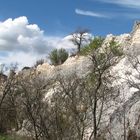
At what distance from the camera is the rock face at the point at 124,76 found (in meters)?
37.8

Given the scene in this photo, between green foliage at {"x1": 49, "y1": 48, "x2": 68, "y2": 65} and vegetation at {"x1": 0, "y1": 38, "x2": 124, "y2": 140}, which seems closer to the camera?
vegetation at {"x1": 0, "y1": 38, "x2": 124, "y2": 140}

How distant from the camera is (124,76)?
60.1 meters

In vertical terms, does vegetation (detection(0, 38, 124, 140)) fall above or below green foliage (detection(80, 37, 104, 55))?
below

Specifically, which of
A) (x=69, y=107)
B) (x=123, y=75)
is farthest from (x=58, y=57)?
(x=69, y=107)

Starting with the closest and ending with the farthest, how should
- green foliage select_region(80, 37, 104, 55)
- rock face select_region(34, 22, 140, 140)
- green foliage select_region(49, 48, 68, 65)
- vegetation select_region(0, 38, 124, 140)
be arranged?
vegetation select_region(0, 38, 124, 140) < rock face select_region(34, 22, 140, 140) < green foliage select_region(80, 37, 104, 55) < green foliage select_region(49, 48, 68, 65)

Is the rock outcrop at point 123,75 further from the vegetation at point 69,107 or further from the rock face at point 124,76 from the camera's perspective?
the vegetation at point 69,107

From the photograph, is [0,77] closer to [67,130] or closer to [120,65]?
[120,65]

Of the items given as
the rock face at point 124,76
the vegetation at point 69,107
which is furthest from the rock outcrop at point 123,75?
the vegetation at point 69,107

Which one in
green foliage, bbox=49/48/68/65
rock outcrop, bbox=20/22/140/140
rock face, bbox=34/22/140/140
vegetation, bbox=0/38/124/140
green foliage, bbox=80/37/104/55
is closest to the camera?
vegetation, bbox=0/38/124/140

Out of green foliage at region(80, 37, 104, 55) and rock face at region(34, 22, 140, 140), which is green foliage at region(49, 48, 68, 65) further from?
green foliage at region(80, 37, 104, 55)

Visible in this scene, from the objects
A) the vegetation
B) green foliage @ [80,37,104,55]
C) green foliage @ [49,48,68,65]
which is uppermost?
green foliage @ [49,48,68,65]

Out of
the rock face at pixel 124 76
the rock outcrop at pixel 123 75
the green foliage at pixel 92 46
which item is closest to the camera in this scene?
the rock face at pixel 124 76

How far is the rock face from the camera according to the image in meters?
37.8

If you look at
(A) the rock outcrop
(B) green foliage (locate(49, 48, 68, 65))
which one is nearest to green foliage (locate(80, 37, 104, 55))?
(A) the rock outcrop
